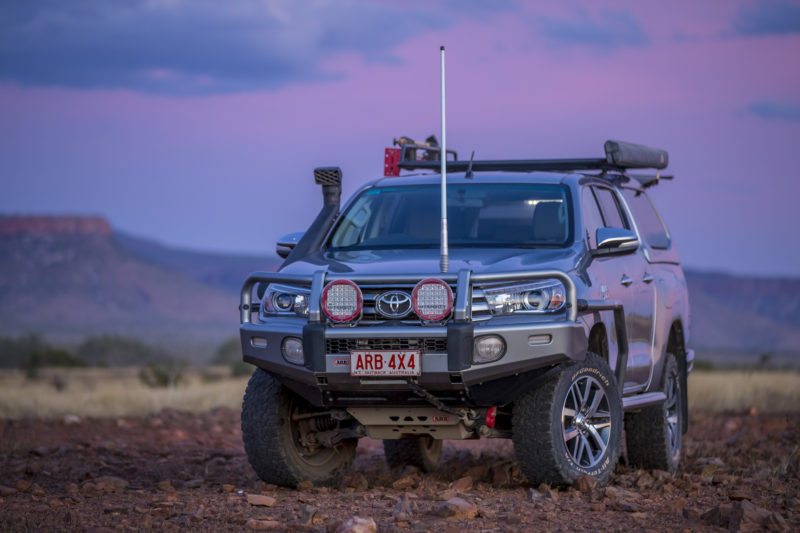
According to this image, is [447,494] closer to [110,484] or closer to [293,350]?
[293,350]

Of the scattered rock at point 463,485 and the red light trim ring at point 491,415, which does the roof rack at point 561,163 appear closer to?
the red light trim ring at point 491,415

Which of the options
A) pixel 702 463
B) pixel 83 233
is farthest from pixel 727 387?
pixel 83 233

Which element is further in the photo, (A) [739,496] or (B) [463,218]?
(B) [463,218]

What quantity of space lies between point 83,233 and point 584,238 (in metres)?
110

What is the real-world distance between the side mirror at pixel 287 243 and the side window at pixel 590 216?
190 cm

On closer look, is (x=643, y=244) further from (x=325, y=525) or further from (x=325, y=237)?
(x=325, y=525)

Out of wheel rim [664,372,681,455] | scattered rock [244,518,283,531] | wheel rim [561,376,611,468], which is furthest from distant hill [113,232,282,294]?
scattered rock [244,518,283,531]

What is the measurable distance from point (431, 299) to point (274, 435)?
1.50 meters

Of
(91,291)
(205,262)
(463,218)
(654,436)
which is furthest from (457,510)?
(205,262)

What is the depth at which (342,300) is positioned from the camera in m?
7.14

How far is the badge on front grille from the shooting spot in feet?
23.3

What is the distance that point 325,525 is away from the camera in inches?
247

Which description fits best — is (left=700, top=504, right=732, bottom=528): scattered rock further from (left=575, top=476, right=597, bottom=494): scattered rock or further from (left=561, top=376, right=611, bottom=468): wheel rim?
(left=561, top=376, right=611, bottom=468): wheel rim

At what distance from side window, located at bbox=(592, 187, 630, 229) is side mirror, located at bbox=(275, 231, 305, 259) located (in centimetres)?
210
